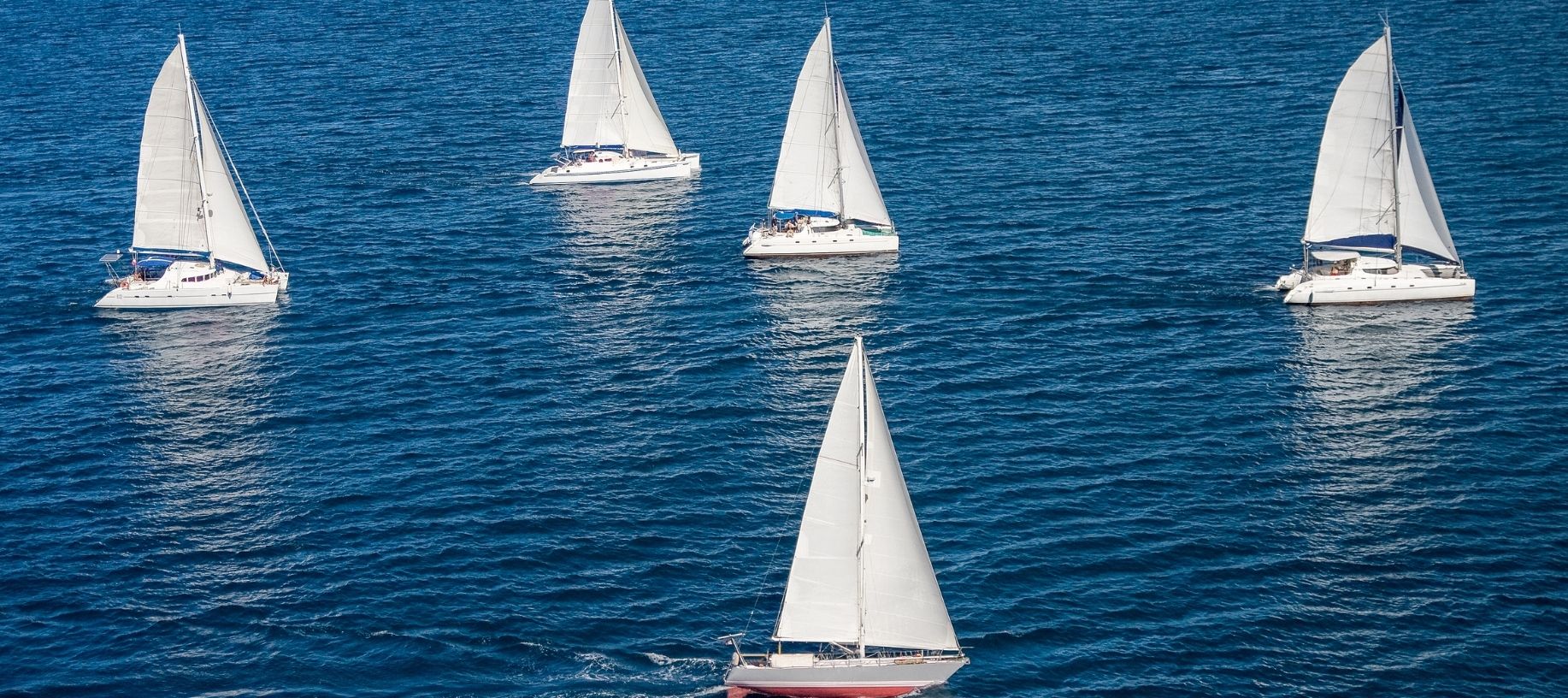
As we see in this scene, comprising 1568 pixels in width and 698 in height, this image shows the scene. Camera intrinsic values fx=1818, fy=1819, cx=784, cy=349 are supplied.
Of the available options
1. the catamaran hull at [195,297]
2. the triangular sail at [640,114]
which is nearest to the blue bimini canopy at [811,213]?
the triangular sail at [640,114]

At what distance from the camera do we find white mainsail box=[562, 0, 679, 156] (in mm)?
180625

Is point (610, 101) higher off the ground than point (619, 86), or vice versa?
point (619, 86)

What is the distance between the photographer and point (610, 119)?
182 metres

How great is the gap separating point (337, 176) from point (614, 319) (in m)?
53.5

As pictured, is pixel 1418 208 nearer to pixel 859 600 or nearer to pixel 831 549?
pixel 859 600

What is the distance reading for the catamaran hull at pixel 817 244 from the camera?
154m

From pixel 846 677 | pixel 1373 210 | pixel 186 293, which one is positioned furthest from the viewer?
pixel 186 293

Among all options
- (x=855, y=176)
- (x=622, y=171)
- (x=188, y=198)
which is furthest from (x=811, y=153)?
(x=188, y=198)

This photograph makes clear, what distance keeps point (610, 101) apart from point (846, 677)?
104759 mm

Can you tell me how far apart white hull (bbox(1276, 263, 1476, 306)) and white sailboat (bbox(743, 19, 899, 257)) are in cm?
3468

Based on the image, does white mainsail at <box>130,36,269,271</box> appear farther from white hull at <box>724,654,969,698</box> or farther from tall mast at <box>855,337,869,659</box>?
tall mast at <box>855,337,869,659</box>

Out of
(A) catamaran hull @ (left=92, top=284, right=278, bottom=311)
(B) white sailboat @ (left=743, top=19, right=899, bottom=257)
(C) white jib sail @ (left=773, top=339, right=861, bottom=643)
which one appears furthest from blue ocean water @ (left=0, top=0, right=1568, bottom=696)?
(C) white jib sail @ (left=773, top=339, right=861, bottom=643)

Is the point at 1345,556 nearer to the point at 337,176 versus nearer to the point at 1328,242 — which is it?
the point at 1328,242

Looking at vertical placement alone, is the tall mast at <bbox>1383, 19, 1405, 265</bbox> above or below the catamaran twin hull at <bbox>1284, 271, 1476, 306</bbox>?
above
